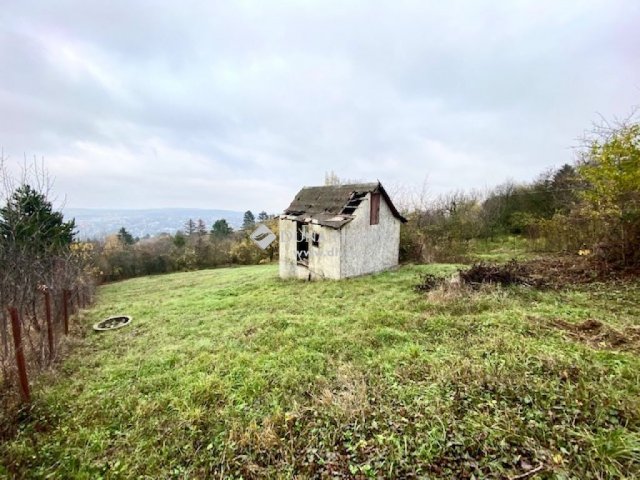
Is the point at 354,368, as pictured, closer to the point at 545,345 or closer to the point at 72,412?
the point at 545,345

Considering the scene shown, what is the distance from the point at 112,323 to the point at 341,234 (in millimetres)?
8414

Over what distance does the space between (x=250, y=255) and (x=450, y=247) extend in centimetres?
2113

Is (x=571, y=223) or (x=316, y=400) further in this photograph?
(x=571, y=223)

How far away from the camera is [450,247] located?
1684 cm

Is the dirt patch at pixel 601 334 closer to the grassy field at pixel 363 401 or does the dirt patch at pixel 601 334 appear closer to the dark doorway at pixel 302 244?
the grassy field at pixel 363 401

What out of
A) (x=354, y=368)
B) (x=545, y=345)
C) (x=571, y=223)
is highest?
(x=571, y=223)

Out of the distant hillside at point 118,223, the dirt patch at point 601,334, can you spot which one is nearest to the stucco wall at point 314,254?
the dirt patch at point 601,334

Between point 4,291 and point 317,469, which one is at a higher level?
point 4,291

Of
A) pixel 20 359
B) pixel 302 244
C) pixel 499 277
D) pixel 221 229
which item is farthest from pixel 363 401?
pixel 221 229

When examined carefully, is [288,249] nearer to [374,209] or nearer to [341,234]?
[341,234]

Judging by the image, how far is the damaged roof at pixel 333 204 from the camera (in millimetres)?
12617

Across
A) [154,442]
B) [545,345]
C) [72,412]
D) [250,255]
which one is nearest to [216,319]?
[72,412]

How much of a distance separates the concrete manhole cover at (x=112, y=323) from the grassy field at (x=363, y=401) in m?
1.83

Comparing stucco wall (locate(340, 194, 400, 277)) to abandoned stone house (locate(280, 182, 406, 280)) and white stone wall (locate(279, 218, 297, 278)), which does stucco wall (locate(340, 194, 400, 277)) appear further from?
white stone wall (locate(279, 218, 297, 278))
